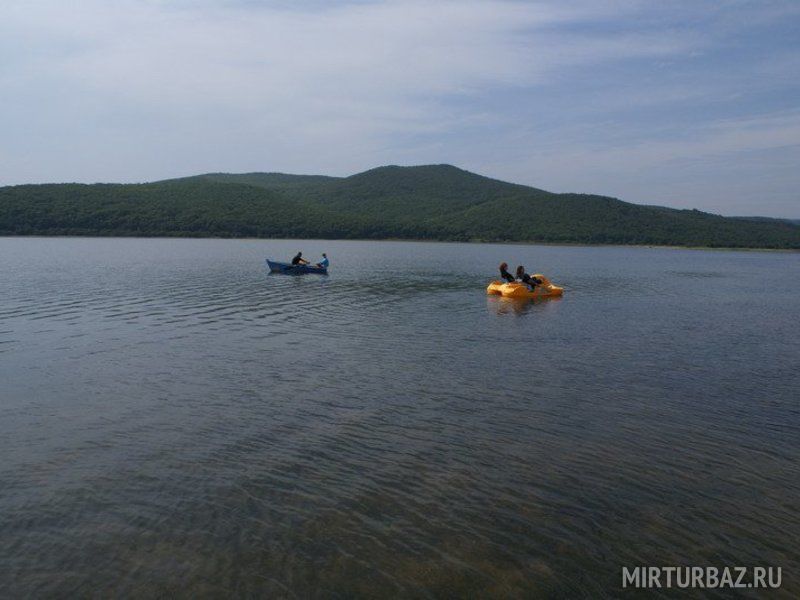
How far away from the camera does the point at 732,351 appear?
780 inches

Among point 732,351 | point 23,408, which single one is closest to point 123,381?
point 23,408

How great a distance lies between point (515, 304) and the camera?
3238 cm

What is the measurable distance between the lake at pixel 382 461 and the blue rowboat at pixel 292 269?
79.4ft

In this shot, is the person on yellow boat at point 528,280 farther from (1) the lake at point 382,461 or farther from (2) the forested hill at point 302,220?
(2) the forested hill at point 302,220

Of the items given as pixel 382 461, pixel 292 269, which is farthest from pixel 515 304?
pixel 382 461

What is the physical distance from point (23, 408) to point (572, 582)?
428 inches

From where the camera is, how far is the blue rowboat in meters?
45.9

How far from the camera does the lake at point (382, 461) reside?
6.86 metres

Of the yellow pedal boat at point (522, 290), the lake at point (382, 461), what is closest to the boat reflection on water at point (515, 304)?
the yellow pedal boat at point (522, 290)

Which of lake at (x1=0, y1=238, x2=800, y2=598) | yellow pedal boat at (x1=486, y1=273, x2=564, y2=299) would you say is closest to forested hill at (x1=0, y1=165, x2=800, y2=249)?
yellow pedal boat at (x1=486, y1=273, x2=564, y2=299)

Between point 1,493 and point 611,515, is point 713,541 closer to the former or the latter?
point 611,515

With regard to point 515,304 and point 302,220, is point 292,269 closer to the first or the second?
point 515,304

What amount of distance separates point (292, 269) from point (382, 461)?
37.3 meters

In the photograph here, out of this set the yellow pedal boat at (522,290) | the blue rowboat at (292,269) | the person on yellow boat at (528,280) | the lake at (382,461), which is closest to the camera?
the lake at (382,461)
